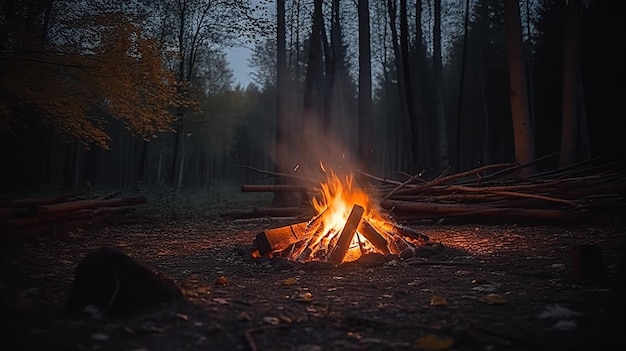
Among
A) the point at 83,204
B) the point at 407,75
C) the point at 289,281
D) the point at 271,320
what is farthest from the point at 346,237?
the point at 407,75

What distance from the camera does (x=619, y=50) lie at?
10.3 m

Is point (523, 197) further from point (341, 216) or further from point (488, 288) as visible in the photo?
point (488, 288)

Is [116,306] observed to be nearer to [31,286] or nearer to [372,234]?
[31,286]

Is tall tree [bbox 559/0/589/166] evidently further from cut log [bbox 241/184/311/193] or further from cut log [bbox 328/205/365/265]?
cut log [bbox 328/205/365/265]

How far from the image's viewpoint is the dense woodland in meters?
8.48

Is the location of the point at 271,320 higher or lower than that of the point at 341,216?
lower

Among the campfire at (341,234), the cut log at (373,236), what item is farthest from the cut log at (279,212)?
the cut log at (373,236)

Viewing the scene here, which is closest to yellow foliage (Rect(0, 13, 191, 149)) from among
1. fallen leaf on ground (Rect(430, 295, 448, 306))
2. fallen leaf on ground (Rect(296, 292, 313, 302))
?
fallen leaf on ground (Rect(296, 292, 313, 302))

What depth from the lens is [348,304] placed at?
124 inches

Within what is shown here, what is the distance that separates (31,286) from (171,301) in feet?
5.42

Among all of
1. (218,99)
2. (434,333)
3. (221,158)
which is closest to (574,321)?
(434,333)

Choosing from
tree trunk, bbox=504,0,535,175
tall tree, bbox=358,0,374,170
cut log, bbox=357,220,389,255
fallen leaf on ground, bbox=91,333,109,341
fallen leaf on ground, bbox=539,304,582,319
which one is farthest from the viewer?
tall tree, bbox=358,0,374,170

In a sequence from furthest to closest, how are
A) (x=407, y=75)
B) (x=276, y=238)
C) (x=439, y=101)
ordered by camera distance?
(x=439, y=101)
(x=407, y=75)
(x=276, y=238)

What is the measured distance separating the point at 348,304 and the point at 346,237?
185cm
